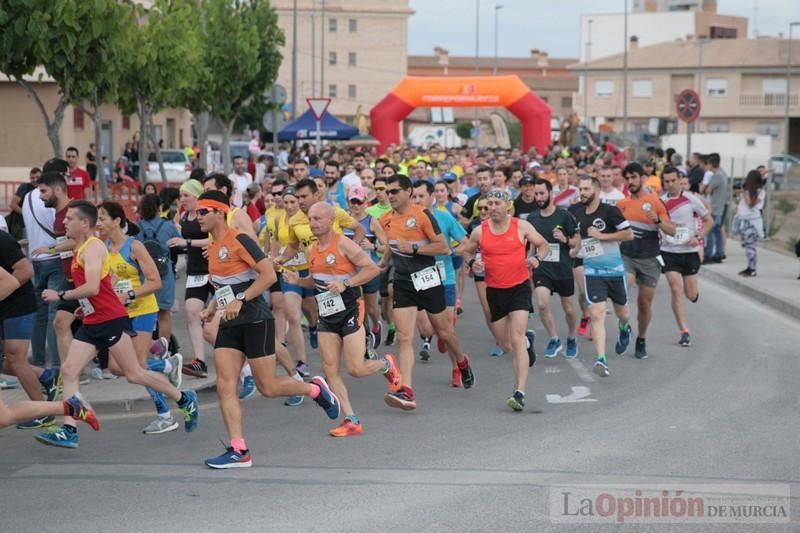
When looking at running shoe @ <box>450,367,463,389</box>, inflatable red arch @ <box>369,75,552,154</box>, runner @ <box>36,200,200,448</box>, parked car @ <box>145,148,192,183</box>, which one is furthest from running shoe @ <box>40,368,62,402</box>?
inflatable red arch @ <box>369,75,552,154</box>

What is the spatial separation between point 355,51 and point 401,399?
105 metres

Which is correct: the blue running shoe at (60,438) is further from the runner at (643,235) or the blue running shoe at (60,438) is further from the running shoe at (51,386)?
the runner at (643,235)

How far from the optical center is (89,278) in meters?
9.12

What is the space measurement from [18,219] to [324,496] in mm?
7783

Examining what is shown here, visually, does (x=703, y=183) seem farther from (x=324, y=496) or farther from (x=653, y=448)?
(x=324, y=496)

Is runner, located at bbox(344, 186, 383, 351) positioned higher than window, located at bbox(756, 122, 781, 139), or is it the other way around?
window, located at bbox(756, 122, 781, 139)

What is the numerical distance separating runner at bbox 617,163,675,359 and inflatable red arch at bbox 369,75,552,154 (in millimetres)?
30524

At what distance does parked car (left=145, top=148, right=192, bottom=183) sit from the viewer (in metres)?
41.5

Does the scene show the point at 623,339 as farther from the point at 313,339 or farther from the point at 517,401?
the point at 313,339

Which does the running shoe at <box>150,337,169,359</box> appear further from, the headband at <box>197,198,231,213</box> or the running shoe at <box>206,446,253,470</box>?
the running shoe at <box>206,446,253,470</box>

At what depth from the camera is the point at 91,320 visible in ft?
30.4

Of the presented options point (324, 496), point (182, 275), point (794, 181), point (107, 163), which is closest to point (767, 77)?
point (794, 181)

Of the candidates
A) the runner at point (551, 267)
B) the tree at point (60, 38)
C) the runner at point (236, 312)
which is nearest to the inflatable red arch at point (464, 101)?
the tree at point (60, 38)

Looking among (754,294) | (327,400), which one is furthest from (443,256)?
(754,294)
